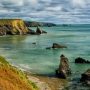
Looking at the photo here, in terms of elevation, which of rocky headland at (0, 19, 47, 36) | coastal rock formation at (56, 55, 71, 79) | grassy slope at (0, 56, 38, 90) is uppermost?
grassy slope at (0, 56, 38, 90)

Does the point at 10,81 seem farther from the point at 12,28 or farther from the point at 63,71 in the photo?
the point at 12,28

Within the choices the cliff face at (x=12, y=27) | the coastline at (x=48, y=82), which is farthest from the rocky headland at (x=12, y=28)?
the coastline at (x=48, y=82)

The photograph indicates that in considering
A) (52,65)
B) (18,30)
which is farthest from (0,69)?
(18,30)

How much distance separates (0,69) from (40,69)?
88.8 ft

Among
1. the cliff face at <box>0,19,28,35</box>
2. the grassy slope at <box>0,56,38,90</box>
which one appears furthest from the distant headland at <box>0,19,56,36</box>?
the grassy slope at <box>0,56,38,90</box>

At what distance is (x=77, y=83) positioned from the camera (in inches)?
1821

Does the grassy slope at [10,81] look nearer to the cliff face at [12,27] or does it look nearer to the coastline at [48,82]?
the coastline at [48,82]

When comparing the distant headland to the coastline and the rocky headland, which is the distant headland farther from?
the coastline

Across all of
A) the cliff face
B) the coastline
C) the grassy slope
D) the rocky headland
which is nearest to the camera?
the grassy slope

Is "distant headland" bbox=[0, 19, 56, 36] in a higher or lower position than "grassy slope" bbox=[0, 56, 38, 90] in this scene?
lower

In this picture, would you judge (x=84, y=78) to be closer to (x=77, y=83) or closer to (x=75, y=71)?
(x=77, y=83)

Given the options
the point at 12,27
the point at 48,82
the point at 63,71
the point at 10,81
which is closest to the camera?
the point at 10,81

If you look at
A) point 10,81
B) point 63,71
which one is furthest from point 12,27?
point 10,81

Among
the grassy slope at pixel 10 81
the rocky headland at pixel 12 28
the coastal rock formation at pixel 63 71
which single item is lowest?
the rocky headland at pixel 12 28
